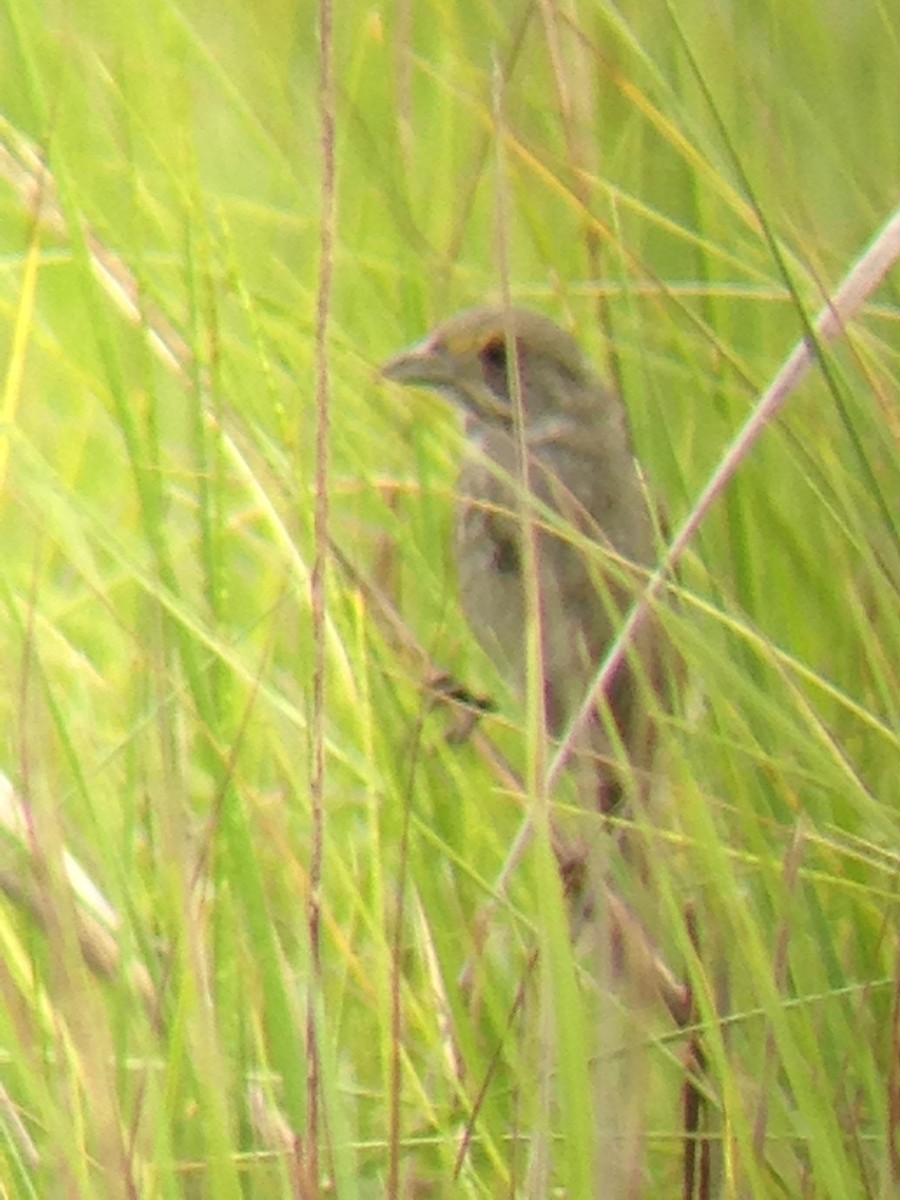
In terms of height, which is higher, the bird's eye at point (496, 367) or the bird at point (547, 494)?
the bird's eye at point (496, 367)

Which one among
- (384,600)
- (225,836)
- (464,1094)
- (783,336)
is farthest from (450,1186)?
(783,336)

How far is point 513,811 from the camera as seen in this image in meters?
1.95

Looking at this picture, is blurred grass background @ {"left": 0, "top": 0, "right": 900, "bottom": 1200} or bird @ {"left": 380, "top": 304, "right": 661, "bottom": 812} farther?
bird @ {"left": 380, "top": 304, "right": 661, "bottom": 812}

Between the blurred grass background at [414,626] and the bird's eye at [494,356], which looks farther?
the bird's eye at [494,356]

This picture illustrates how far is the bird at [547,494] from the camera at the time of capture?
6.89 feet

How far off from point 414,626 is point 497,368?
0.36 m

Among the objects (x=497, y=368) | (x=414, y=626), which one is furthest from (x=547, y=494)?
(x=414, y=626)

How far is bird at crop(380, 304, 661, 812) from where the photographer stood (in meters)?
2.10

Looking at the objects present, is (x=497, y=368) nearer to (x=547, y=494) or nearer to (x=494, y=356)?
(x=494, y=356)

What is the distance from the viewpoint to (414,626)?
2.00m

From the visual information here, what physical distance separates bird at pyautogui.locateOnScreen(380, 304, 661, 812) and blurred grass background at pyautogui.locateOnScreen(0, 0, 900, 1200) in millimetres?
51

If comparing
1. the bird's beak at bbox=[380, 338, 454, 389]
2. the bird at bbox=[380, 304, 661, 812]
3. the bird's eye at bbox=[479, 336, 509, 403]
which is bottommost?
the bird at bbox=[380, 304, 661, 812]

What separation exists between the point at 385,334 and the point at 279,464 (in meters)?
0.58

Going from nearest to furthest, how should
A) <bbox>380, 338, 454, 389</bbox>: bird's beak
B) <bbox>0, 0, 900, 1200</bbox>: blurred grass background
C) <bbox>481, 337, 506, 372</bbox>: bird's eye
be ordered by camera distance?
<bbox>0, 0, 900, 1200</bbox>: blurred grass background → <bbox>380, 338, 454, 389</bbox>: bird's beak → <bbox>481, 337, 506, 372</bbox>: bird's eye
